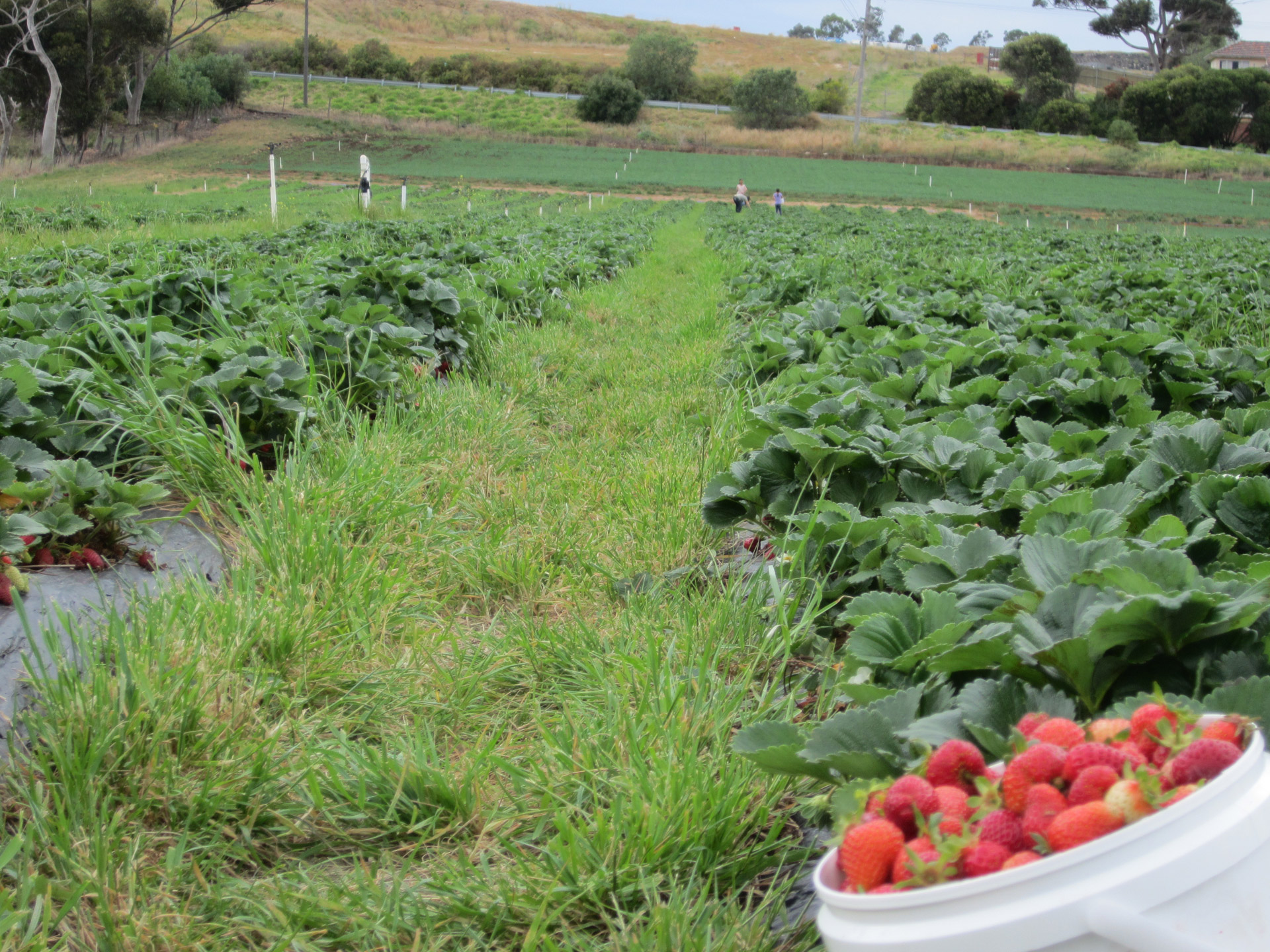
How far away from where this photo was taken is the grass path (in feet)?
5.07

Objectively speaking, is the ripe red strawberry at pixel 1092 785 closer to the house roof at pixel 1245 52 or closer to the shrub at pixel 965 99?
the shrub at pixel 965 99

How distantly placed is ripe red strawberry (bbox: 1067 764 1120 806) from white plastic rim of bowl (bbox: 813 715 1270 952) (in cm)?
10

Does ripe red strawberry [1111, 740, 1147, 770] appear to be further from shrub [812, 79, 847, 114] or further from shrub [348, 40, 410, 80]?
shrub [348, 40, 410, 80]

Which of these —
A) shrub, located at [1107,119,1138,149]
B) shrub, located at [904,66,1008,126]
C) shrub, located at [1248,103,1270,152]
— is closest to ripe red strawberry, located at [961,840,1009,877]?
shrub, located at [1107,119,1138,149]

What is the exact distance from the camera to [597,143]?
54.9 m

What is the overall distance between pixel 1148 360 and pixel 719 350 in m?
2.65

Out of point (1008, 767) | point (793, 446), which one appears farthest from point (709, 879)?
point (793, 446)

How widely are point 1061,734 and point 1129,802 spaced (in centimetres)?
19

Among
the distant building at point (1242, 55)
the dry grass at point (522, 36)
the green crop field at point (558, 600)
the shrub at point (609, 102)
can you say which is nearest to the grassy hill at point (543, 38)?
the dry grass at point (522, 36)

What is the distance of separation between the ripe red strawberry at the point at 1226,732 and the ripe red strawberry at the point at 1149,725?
0.03m

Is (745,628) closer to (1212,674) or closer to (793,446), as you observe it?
(793,446)

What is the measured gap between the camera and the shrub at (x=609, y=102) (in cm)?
6172

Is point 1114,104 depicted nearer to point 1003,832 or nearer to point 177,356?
point 177,356

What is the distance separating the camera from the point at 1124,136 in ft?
173
